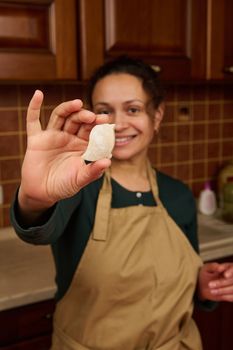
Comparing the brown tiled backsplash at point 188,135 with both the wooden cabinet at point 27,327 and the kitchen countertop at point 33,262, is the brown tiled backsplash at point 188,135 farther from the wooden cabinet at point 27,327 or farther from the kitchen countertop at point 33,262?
the wooden cabinet at point 27,327

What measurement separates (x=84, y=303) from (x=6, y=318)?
0.28 meters

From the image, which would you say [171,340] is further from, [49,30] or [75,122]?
[49,30]

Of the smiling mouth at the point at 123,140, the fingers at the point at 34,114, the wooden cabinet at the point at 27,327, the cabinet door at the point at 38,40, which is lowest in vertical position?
the wooden cabinet at the point at 27,327

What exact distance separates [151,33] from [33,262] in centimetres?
75

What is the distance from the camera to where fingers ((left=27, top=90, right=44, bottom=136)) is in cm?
55

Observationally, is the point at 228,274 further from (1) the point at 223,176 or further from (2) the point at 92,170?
(1) the point at 223,176

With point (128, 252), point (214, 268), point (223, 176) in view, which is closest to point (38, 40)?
point (128, 252)

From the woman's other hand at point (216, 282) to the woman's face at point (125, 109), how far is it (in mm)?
320

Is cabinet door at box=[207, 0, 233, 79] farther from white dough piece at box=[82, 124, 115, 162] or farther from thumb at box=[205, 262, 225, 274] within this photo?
white dough piece at box=[82, 124, 115, 162]

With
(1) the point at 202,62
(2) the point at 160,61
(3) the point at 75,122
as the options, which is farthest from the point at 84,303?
(1) the point at 202,62

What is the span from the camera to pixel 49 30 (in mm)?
1171

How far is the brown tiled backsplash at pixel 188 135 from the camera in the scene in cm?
149

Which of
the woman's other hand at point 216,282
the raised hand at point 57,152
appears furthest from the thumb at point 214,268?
the raised hand at point 57,152

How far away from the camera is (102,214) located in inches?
37.8
